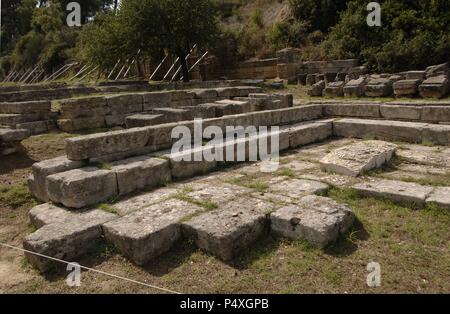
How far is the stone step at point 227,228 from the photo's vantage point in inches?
157

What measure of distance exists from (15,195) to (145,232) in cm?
313

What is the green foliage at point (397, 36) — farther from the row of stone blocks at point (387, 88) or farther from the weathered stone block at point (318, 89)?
the weathered stone block at point (318, 89)

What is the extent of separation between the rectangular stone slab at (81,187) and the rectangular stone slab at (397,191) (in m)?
3.28

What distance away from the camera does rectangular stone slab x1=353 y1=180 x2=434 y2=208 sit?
4797 millimetres

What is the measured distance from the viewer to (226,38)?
24.8 m

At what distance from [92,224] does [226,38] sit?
21.9m

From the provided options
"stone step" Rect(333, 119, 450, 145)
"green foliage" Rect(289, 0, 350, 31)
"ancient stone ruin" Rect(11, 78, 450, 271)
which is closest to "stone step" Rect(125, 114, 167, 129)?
"ancient stone ruin" Rect(11, 78, 450, 271)

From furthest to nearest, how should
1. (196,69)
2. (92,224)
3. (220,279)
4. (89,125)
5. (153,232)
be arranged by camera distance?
(196,69), (89,125), (92,224), (153,232), (220,279)

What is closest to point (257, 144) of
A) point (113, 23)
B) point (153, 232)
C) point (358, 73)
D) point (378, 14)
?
point (153, 232)

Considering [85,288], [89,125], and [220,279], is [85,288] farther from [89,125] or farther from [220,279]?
[89,125]

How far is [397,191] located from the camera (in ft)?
16.4

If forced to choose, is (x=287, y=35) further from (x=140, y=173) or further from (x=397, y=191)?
(x=397, y=191)

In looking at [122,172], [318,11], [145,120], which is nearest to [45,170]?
[122,172]
